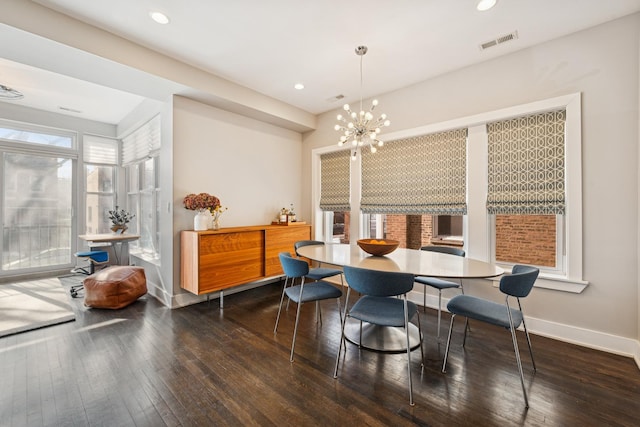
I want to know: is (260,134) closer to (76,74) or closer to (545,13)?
(76,74)

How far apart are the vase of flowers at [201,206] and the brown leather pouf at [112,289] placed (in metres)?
1.12

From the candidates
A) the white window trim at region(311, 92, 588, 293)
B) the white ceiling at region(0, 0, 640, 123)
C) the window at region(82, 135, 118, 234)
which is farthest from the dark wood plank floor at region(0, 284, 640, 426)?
the window at region(82, 135, 118, 234)

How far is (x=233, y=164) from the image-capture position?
4.30m

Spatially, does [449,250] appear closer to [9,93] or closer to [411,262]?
[411,262]

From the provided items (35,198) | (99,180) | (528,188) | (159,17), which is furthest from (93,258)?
(528,188)

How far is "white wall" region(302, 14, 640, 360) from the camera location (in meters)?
2.48

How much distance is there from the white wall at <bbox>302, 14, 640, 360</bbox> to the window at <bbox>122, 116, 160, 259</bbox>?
16.2 ft

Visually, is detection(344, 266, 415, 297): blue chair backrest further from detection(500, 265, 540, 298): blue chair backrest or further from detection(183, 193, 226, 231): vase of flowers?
detection(183, 193, 226, 231): vase of flowers

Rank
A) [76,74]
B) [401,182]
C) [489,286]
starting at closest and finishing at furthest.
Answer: [76,74] → [489,286] → [401,182]

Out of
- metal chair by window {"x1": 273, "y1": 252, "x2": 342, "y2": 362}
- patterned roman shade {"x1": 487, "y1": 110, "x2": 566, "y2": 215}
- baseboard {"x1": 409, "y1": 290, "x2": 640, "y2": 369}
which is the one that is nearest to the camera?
baseboard {"x1": 409, "y1": 290, "x2": 640, "y2": 369}

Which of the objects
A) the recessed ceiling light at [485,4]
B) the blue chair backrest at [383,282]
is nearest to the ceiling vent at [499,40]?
the recessed ceiling light at [485,4]

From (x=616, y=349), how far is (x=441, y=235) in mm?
2983

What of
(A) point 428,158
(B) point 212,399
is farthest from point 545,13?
(B) point 212,399

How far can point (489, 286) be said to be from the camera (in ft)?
10.6
